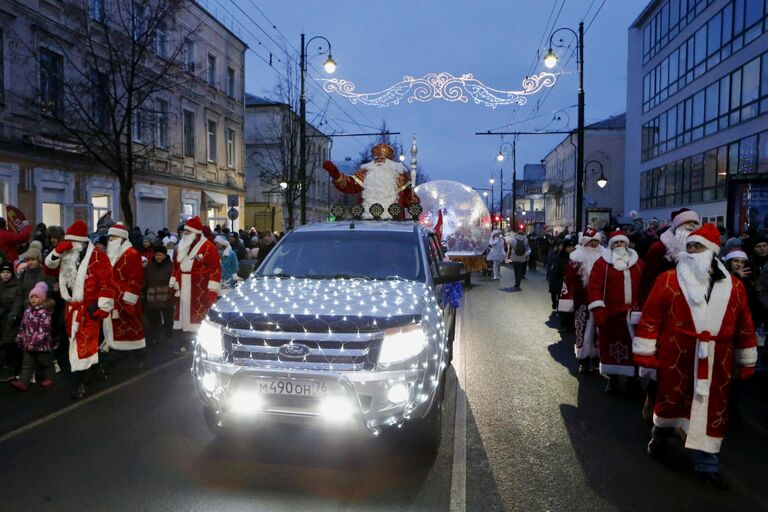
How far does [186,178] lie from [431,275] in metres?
23.4

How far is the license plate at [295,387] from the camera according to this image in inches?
166

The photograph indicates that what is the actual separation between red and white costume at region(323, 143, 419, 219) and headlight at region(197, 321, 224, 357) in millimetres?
6733

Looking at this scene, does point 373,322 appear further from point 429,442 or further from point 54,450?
point 54,450

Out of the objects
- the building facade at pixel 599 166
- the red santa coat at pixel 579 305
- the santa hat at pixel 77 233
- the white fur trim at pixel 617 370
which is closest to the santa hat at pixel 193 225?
Answer: the santa hat at pixel 77 233

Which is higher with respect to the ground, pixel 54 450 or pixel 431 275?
pixel 431 275

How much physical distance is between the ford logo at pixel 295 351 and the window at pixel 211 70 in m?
27.2

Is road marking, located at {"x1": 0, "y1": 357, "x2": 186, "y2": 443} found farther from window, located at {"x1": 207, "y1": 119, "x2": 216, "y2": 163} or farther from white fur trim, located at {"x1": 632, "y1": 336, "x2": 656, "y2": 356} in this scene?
window, located at {"x1": 207, "y1": 119, "x2": 216, "y2": 163}

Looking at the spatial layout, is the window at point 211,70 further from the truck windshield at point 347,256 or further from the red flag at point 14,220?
the truck windshield at point 347,256

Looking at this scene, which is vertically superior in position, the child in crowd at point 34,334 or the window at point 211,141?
the window at point 211,141

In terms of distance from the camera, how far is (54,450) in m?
4.91

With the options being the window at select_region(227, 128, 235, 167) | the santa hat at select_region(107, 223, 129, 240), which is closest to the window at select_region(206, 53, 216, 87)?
the window at select_region(227, 128, 235, 167)

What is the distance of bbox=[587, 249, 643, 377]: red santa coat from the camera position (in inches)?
257

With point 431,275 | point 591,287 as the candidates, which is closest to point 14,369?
point 431,275

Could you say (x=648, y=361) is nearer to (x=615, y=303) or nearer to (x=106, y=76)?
(x=615, y=303)
